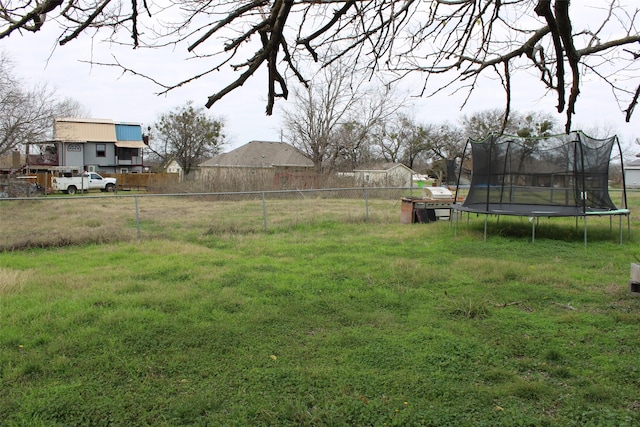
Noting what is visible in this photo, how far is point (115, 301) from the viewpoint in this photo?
569 cm

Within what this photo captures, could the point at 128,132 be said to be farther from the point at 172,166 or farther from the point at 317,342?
the point at 317,342

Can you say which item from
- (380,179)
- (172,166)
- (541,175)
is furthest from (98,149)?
(541,175)

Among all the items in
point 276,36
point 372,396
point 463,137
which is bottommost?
point 372,396

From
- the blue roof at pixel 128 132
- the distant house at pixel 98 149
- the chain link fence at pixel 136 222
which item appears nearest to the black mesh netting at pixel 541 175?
the chain link fence at pixel 136 222

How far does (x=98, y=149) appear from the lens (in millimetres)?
51656

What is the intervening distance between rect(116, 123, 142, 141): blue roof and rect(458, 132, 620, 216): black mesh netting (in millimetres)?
48728

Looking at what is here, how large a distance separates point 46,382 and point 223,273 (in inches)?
144

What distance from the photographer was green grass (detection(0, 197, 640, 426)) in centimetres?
333

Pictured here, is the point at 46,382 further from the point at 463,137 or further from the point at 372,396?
the point at 463,137

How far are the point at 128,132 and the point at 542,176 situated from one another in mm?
50510

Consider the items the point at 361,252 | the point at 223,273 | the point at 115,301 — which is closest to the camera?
the point at 115,301

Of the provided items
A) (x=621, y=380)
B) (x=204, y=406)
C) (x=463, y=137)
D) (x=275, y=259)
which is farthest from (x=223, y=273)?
(x=463, y=137)

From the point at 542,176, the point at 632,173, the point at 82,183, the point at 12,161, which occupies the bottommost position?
the point at 542,176

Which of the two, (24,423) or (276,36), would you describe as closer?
(24,423)
